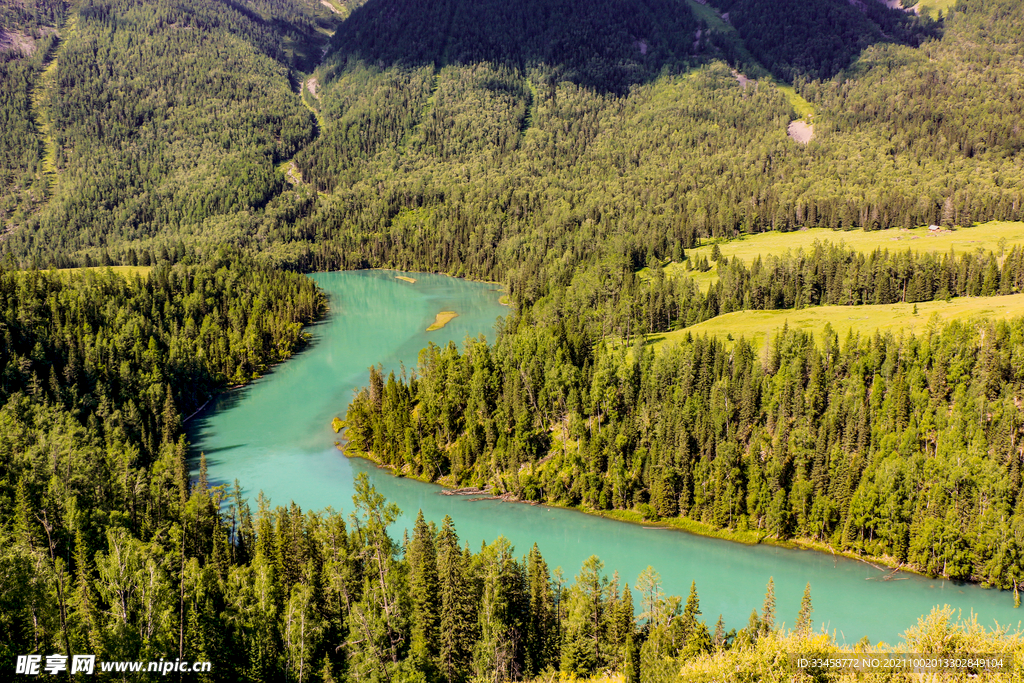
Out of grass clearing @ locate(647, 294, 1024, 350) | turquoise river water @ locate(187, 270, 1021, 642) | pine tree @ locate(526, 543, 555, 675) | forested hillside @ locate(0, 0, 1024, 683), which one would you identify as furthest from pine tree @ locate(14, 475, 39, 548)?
grass clearing @ locate(647, 294, 1024, 350)

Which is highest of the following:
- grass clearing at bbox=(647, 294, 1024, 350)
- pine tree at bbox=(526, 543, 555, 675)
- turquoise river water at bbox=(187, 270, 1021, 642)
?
grass clearing at bbox=(647, 294, 1024, 350)

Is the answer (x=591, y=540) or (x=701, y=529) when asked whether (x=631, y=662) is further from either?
(x=701, y=529)

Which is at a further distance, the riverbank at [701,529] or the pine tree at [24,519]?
the riverbank at [701,529]

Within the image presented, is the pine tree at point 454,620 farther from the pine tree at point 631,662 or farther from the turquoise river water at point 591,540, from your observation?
the turquoise river water at point 591,540

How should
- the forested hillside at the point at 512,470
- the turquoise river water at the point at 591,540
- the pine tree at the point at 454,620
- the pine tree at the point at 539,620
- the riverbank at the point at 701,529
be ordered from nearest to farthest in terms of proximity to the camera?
the forested hillside at the point at 512,470, the pine tree at the point at 454,620, the pine tree at the point at 539,620, the turquoise river water at the point at 591,540, the riverbank at the point at 701,529

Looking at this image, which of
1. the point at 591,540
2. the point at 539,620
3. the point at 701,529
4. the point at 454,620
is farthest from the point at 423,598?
the point at 701,529

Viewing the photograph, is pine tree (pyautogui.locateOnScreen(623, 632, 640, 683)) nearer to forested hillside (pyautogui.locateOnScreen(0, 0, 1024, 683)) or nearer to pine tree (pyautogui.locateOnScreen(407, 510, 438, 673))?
forested hillside (pyautogui.locateOnScreen(0, 0, 1024, 683))

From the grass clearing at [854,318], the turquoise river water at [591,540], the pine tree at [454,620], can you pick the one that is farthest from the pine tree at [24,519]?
the grass clearing at [854,318]

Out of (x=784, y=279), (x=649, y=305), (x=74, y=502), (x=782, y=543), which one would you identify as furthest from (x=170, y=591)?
(x=784, y=279)
